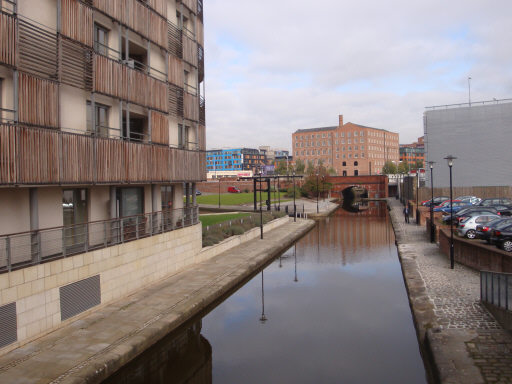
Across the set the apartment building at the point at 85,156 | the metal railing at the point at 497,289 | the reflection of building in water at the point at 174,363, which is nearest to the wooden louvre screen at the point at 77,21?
the apartment building at the point at 85,156

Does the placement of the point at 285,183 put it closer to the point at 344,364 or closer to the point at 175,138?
the point at 175,138

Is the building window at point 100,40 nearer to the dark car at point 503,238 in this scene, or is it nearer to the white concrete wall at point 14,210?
the white concrete wall at point 14,210

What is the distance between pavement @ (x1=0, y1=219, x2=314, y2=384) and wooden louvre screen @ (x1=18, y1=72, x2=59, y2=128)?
570 centimetres

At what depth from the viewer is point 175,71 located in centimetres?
1956

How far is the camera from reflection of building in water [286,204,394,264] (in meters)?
25.5

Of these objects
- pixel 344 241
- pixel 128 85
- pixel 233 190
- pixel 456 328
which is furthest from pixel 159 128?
pixel 233 190

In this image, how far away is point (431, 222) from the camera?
26.5 meters

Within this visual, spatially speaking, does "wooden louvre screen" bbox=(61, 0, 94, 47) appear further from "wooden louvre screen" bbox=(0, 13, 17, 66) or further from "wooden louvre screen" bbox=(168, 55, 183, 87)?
"wooden louvre screen" bbox=(168, 55, 183, 87)

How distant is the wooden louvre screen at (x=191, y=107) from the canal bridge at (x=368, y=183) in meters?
63.9

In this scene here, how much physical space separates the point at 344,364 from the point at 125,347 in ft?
18.3

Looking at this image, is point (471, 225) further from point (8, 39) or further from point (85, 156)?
point (8, 39)

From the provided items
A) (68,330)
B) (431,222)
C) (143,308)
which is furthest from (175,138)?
(431,222)

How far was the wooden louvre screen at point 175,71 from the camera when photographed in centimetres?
1922

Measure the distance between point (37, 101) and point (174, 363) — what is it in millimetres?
8011
